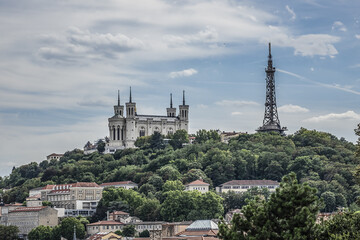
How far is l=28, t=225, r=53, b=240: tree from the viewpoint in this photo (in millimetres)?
105062

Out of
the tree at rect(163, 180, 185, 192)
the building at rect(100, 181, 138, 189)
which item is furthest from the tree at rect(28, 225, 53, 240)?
the building at rect(100, 181, 138, 189)

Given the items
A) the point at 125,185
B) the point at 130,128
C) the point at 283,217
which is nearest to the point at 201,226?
the point at 125,185

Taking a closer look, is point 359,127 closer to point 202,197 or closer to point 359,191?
point 202,197

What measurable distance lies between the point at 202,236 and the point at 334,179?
1657 inches

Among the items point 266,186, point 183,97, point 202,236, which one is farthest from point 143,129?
point 202,236

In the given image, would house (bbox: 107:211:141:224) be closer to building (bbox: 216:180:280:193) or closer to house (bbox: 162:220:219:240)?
house (bbox: 162:220:219:240)

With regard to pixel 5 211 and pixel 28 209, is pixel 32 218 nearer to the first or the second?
pixel 28 209

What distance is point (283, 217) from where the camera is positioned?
3475cm

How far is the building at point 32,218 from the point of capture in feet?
373

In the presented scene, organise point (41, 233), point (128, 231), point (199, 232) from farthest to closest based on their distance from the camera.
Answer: point (41, 233), point (128, 231), point (199, 232)

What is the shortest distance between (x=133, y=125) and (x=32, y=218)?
54.2 m

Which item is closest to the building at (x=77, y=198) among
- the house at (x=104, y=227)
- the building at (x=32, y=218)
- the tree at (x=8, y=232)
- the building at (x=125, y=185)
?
the building at (x=125, y=185)

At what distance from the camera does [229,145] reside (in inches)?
5768

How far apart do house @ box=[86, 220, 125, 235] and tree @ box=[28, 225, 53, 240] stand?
17.5 ft
